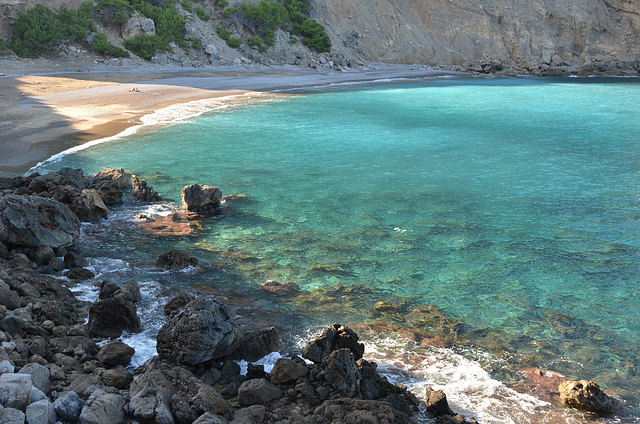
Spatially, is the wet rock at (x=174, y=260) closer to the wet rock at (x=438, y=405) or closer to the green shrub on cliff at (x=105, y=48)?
the wet rock at (x=438, y=405)

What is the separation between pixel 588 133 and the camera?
2847 cm

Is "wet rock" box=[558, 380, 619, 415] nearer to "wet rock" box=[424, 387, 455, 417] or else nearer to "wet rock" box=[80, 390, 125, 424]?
"wet rock" box=[424, 387, 455, 417]

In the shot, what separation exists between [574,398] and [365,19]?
75554mm

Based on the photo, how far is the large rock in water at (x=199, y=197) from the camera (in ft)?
48.7

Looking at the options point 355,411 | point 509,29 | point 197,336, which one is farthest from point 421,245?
point 509,29

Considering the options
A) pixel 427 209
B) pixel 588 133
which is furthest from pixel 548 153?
pixel 427 209

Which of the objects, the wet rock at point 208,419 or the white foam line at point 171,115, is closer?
the wet rock at point 208,419

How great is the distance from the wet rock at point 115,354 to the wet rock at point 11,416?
1946 mm

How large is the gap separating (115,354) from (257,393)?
2243mm

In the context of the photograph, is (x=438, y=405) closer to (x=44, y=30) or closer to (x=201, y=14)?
(x=44, y=30)

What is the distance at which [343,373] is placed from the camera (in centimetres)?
692

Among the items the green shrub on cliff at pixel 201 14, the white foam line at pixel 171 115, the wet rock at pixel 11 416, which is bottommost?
the wet rock at pixel 11 416

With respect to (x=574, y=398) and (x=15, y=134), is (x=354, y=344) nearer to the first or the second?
(x=574, y=398)

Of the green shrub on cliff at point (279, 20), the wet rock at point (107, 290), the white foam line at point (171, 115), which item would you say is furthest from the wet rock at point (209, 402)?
the green shrub on cliff at point (279, 20)
